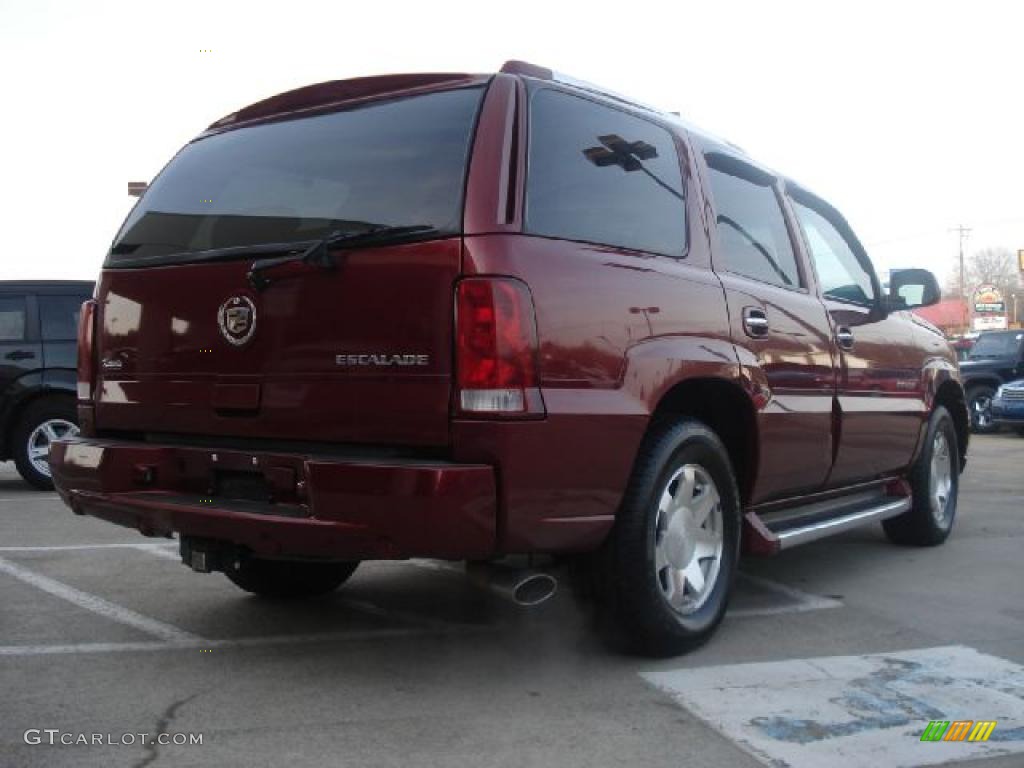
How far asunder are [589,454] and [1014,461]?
11.0 metres

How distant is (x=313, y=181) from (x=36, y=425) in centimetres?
634

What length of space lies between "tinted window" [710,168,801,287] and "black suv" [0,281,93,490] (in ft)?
20.7

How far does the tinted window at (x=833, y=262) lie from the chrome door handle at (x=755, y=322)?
934 millimetres

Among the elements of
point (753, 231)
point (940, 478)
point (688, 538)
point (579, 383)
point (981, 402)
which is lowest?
point (981, 402)

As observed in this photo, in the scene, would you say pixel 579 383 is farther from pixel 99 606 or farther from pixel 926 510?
pixel 926 510

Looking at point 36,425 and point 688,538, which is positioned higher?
point 688,538

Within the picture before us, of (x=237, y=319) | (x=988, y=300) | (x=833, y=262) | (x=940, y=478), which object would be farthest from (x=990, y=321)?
(x=237, y=319)

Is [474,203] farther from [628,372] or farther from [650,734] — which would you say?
[650,734]

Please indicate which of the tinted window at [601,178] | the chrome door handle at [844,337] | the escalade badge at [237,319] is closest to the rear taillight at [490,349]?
the tinted window at [601,178]

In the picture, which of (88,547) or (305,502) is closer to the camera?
(305,502)

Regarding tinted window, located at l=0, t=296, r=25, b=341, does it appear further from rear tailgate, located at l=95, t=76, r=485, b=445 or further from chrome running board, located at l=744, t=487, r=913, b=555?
chrome running board, located at l=744, t=487, r=913, b=555

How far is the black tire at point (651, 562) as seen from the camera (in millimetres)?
3561

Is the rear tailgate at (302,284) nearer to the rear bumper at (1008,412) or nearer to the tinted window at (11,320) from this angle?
the tinted window at (11,320)

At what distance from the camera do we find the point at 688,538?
3.91 m
